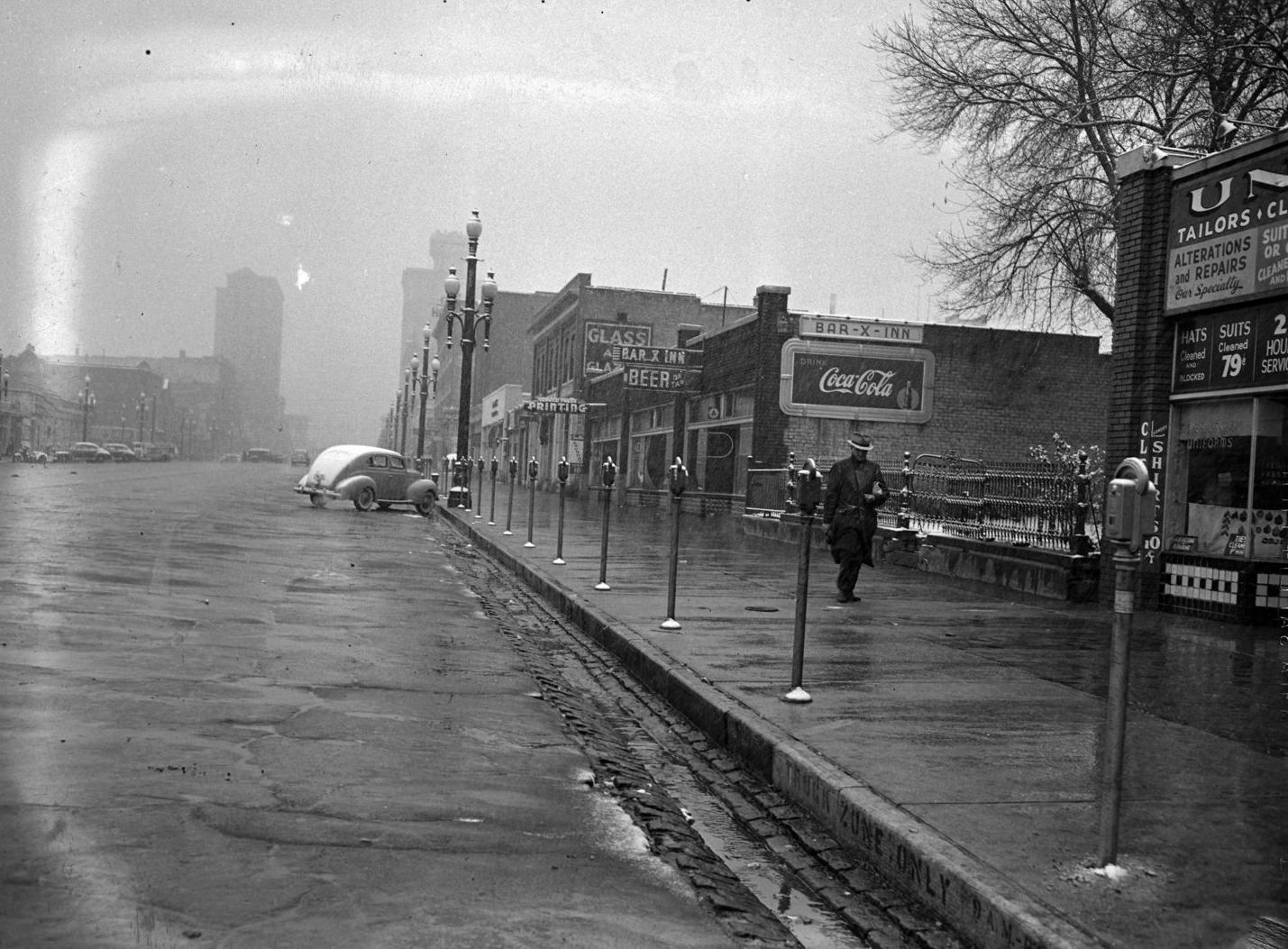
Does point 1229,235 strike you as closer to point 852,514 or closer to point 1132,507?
point 852,514

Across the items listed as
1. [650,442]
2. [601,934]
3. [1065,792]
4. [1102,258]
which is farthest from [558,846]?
[650,442]

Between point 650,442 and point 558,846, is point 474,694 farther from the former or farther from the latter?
point 650,442

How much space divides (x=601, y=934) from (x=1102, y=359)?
1157 inches

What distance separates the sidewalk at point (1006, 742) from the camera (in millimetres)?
3795

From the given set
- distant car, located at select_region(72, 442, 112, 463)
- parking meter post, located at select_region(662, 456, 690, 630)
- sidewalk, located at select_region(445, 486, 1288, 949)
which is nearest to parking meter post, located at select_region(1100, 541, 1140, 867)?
sidewalk, located at select_region(445, 486, 1288, 949)

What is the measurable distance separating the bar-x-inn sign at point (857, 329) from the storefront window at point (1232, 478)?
16053 mm

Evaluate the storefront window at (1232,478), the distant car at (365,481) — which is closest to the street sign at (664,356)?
the distant car at (365,481)

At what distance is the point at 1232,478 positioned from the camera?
1172 centimetres

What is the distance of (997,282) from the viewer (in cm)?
2603

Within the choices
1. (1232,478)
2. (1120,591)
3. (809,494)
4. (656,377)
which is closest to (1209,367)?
(1232,478)

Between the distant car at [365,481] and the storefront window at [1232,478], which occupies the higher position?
the storefront window at [1232,478]

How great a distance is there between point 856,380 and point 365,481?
38.9 feet

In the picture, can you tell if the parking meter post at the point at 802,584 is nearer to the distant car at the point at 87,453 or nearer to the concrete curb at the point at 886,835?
the concrete curb at the point at 886,835

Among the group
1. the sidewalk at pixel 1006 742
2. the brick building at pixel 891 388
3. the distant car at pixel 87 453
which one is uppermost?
the brick building at pixel 891 388
